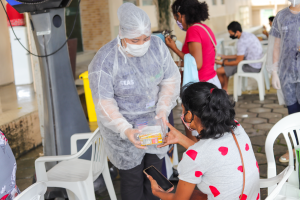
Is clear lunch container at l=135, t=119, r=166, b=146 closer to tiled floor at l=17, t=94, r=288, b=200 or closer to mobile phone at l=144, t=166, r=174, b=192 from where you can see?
mobile phone at l=144, t=166, r=174, b=192

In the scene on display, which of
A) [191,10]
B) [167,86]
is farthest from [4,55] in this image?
[167,86]

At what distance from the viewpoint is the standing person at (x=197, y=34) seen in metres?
2.69

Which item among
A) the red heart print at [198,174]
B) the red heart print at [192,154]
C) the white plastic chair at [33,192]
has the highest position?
the red heart print at [192,154]

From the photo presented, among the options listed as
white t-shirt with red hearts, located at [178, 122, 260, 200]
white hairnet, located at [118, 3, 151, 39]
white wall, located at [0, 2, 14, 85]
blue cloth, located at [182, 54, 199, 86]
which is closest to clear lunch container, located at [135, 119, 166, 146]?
white t-shirt with red hearts, located at [178, 122, 260, 200]

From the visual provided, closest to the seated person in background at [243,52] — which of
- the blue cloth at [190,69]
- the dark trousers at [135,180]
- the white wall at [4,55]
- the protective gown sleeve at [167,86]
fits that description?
the blue cloth at [190,69]

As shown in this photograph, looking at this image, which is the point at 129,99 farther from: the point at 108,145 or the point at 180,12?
the point at 180,12

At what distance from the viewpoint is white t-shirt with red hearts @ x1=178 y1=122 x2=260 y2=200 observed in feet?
4.58

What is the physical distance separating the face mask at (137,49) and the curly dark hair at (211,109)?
0.49 metres

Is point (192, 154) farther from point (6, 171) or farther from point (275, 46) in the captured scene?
point (275, 46)

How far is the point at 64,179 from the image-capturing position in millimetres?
2109

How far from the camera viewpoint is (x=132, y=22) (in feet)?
5.73

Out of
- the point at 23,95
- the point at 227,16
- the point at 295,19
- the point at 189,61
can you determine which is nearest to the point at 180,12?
the point at 189,61

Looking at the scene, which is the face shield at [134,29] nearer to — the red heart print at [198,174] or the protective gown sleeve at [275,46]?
the red heart print at [198,174]

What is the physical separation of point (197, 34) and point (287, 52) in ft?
2.52
